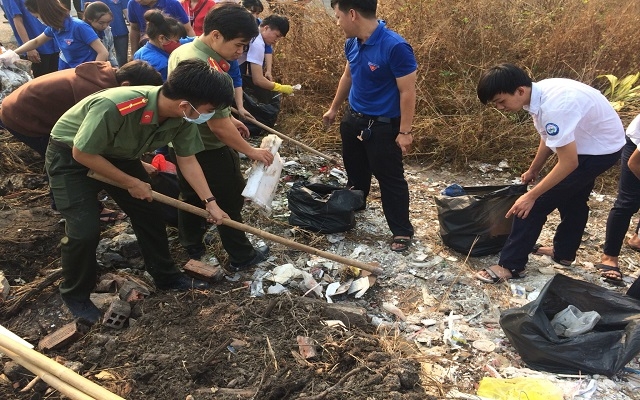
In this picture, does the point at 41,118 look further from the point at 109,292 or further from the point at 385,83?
the point at 385,83

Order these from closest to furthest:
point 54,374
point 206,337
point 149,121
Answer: point 54,374, point 149,121, point 206,337

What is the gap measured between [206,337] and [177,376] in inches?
12.2

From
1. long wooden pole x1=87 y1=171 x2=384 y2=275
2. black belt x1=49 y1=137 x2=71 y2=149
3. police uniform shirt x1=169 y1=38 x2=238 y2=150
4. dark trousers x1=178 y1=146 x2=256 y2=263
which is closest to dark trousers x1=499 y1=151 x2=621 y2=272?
long wooden pole x1=87 y1=171 x2=384 y2=275

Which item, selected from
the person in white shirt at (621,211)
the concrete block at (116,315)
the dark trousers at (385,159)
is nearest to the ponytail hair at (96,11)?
the dark trousers at (385,159)

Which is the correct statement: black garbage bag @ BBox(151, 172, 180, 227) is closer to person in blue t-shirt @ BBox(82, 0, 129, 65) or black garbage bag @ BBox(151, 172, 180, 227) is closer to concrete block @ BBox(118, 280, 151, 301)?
concrete block @ BBox(118, 280, 151, 301)

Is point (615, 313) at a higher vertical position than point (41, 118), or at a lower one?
lower

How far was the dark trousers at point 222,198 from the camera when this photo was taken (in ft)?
10.3

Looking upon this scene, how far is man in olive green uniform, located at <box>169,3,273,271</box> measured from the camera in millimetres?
2818

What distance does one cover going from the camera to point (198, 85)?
231 cm

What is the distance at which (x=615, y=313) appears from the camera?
9.05 ft

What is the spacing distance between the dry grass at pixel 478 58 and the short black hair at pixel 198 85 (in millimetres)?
3363

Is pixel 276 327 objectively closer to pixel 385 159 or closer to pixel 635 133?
pixel 385 159

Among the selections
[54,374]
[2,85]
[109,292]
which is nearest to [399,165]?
[109,292]

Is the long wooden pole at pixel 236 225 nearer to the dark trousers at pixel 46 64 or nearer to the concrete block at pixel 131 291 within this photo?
the concrete block at pixel 131 291
